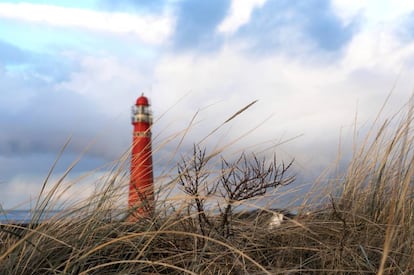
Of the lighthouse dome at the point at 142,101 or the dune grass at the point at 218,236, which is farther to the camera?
the lighthouse dome at the point at 142,101

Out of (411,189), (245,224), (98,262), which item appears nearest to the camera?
(98,262)

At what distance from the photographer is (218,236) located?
1961mm

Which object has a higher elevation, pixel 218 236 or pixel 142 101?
pixel 142 101

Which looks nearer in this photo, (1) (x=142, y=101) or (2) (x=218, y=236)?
(2) (x=218, y=236)

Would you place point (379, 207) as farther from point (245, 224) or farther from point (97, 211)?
point (97, 211)

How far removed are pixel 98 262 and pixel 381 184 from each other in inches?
47.2

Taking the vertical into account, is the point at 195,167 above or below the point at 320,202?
above

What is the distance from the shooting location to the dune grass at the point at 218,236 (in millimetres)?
1739

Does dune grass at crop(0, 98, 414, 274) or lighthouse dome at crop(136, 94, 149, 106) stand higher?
lighthouse dome at crop(136, 94, 149, 106)

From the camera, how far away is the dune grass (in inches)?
68.5

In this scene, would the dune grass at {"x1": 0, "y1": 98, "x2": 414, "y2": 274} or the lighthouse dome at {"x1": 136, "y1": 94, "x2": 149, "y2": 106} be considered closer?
the dune grass at {"x1": 0, "y1": 98, "x2": 414, "y2": 274}

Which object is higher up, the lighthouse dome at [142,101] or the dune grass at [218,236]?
the lighthouse dome at [142,101]

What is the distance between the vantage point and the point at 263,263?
1987mm

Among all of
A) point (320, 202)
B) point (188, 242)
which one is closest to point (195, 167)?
point (188, 242)
